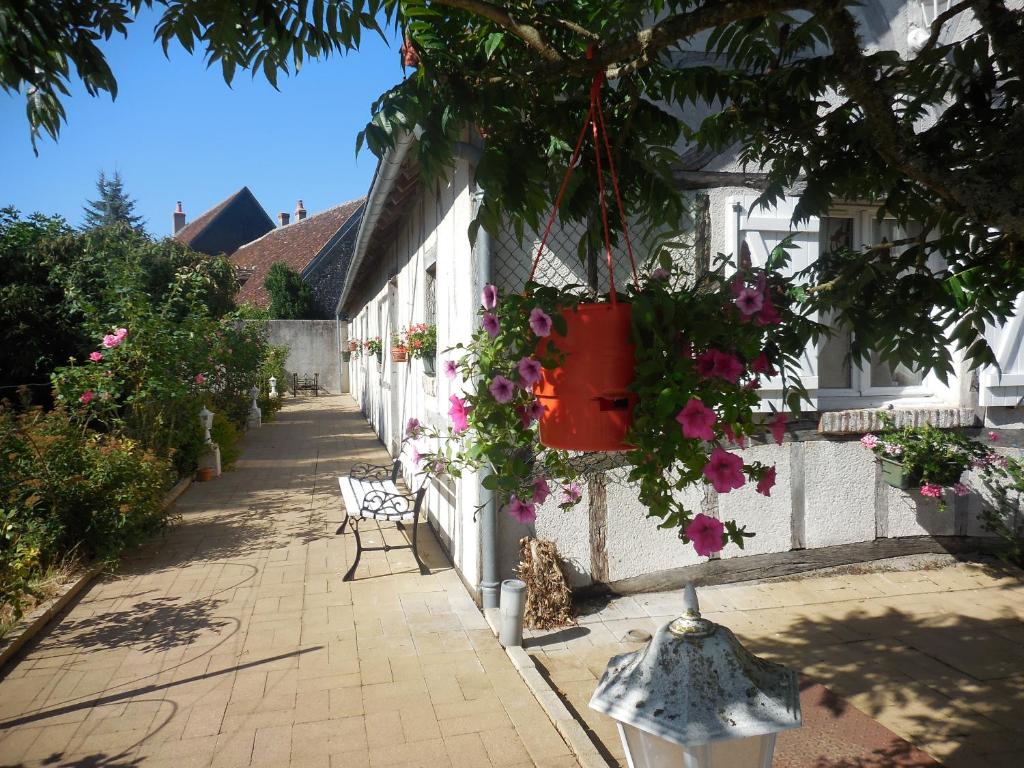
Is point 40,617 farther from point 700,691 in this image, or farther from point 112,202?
point 112,202

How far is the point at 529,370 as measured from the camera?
1723 mm

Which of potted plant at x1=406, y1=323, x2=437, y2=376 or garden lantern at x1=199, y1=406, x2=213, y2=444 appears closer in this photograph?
potted plant at x1=406, y1=323, x2=437, y2=376

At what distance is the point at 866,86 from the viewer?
1905 millimetres

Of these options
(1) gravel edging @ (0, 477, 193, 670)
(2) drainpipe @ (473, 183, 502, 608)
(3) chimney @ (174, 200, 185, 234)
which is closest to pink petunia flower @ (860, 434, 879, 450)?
(2) drainpipe @ (473, 183, 502, 608)

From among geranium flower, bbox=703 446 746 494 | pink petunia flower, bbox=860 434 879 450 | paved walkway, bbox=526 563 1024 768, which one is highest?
geranium flower, bbox=703 446 746 494

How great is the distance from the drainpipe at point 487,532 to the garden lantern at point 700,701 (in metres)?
2.65

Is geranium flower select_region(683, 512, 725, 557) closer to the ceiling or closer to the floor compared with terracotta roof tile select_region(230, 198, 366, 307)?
closer to the floor

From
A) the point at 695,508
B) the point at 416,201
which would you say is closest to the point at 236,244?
the point at 416,201

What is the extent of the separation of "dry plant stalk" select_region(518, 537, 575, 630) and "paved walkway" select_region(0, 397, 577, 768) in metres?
0.31

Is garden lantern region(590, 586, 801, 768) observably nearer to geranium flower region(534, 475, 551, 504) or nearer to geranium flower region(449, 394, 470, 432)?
geranium flower region(534, 475, 551, 504)

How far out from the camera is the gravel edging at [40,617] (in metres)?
3.81

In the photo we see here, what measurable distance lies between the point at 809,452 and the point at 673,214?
3289 mm

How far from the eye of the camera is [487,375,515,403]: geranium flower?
5.82 ft

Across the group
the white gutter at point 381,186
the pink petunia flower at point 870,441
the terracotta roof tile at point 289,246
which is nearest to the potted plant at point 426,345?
the white gutter at point 381,186
